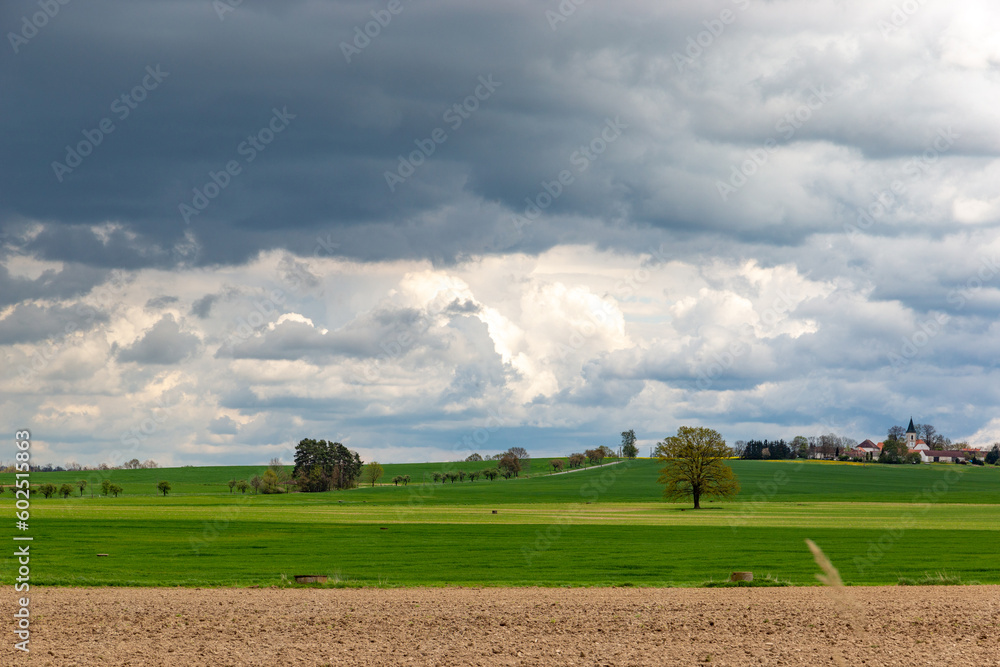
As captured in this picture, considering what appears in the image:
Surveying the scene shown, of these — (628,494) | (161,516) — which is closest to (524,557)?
(161,516)

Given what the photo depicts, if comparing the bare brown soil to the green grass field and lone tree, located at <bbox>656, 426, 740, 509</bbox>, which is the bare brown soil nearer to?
the green grass field

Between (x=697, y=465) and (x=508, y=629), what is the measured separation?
7588cm

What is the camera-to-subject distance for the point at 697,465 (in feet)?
303

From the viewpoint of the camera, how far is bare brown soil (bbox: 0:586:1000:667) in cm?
1736

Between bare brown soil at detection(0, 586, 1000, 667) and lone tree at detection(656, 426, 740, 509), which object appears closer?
bare brown soil at detection(0, 586, 1000, 667)

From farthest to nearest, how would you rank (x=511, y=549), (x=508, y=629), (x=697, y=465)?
(x=697, y=465) → (x=511, y=549) → (x=508, y=629)

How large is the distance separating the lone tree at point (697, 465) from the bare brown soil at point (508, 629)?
6708 cm

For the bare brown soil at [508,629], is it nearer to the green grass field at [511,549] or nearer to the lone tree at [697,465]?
the green grass field at [511,549]

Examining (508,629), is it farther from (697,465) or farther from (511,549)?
(697,465)

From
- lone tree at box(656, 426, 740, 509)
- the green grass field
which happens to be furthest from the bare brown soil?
lone tree at box(656, 426, 740, 509)

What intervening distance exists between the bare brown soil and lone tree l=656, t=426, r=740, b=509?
67.1 metres

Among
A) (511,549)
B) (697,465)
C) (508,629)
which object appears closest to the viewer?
(508,629)

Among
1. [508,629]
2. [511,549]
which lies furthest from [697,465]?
[508,629]

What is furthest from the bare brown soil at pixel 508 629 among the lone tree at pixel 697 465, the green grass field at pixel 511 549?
the lone tree at pixel 697 465
